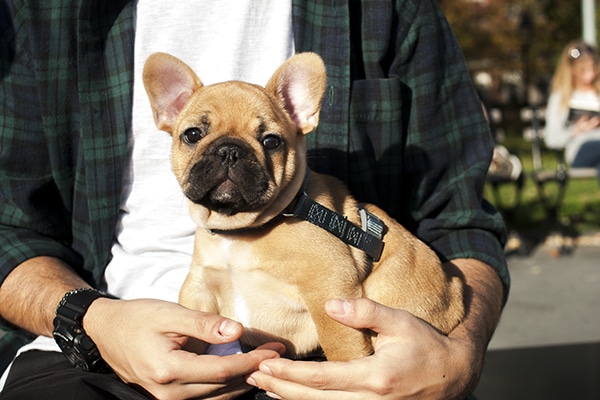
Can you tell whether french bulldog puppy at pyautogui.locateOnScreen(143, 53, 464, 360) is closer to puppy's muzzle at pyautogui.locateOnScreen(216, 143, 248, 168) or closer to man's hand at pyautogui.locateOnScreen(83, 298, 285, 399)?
puppy's muzzle at pyautogui.locateOnScreen(216, 143, 248, 168)

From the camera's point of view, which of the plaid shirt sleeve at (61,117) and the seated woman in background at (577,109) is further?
the seated woman in background at (577,109)

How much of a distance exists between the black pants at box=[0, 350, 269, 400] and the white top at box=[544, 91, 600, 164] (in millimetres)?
7957

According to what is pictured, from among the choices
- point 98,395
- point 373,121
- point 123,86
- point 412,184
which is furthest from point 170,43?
point 98,395

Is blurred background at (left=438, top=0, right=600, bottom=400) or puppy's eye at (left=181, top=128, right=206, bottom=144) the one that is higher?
puppy's eye at (left=181, top=128, right=206, bottom=144)

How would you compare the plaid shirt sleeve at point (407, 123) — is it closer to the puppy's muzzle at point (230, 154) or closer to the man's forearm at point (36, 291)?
the puppy's muzzle at point (230, 154)

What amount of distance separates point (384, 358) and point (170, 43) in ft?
3.56

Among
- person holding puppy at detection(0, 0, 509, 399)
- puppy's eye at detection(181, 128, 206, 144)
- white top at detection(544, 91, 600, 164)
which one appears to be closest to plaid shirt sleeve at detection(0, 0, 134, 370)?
person holding puppy at detection(0, 0, 509, 399)

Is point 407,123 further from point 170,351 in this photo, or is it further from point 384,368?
point 170,351

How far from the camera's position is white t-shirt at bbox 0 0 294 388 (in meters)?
2.07

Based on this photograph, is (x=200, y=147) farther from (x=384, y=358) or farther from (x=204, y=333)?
(x=384, y=358)

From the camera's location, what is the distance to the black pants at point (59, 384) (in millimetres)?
1729

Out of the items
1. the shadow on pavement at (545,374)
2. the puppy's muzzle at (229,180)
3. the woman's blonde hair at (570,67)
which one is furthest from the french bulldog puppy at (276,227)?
the woman's blonde hair at (570,67)

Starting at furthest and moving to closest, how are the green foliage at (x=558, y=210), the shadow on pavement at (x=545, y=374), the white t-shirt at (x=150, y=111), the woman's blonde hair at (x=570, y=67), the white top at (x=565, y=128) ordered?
the woman's blonde hair at (x=570, y=67) → the green foliage at (x=558, y=210) → the white top at (x=565, y=128) → the shadow on pavement at (x=545, y=374) → the white t-shirt at (x=150, y=111)

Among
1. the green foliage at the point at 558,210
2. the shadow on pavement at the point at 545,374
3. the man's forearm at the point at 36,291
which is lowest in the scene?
the green foliage at the point at 558,210
